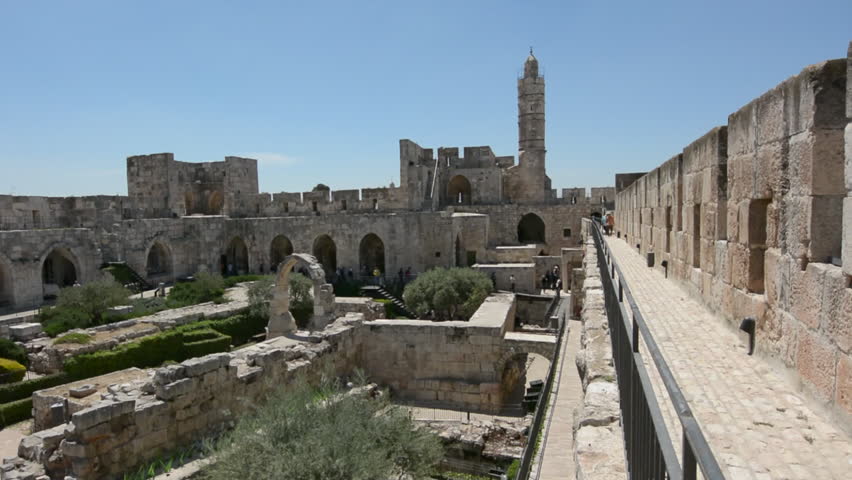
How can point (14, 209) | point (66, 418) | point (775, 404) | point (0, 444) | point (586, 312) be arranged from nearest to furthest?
point (775, 404) < point (586, 312) < point (66, 418) < point (0, 444) < point (14, 209)

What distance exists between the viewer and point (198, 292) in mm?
20219

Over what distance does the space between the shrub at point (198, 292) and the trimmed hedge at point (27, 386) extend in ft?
21.4

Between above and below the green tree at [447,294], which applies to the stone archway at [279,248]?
above

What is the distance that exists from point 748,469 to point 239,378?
850 centimetres

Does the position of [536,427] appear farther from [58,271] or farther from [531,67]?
[531,67]

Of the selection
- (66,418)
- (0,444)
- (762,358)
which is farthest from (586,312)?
(0,444)

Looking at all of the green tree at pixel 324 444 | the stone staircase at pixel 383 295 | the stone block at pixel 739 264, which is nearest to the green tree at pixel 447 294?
the stone staircase at pixel 383 295

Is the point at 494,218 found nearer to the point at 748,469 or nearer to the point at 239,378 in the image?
the point at 239,378

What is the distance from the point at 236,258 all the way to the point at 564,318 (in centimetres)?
2079

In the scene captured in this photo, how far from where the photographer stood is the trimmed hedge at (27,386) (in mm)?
11867

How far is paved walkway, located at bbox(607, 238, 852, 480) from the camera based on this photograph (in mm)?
2143

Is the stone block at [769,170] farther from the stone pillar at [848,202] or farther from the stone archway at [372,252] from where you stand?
the stone archway at [372,252]

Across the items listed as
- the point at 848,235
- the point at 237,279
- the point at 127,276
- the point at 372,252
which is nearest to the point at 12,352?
the point at 127,276

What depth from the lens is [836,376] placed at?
2428 mm
